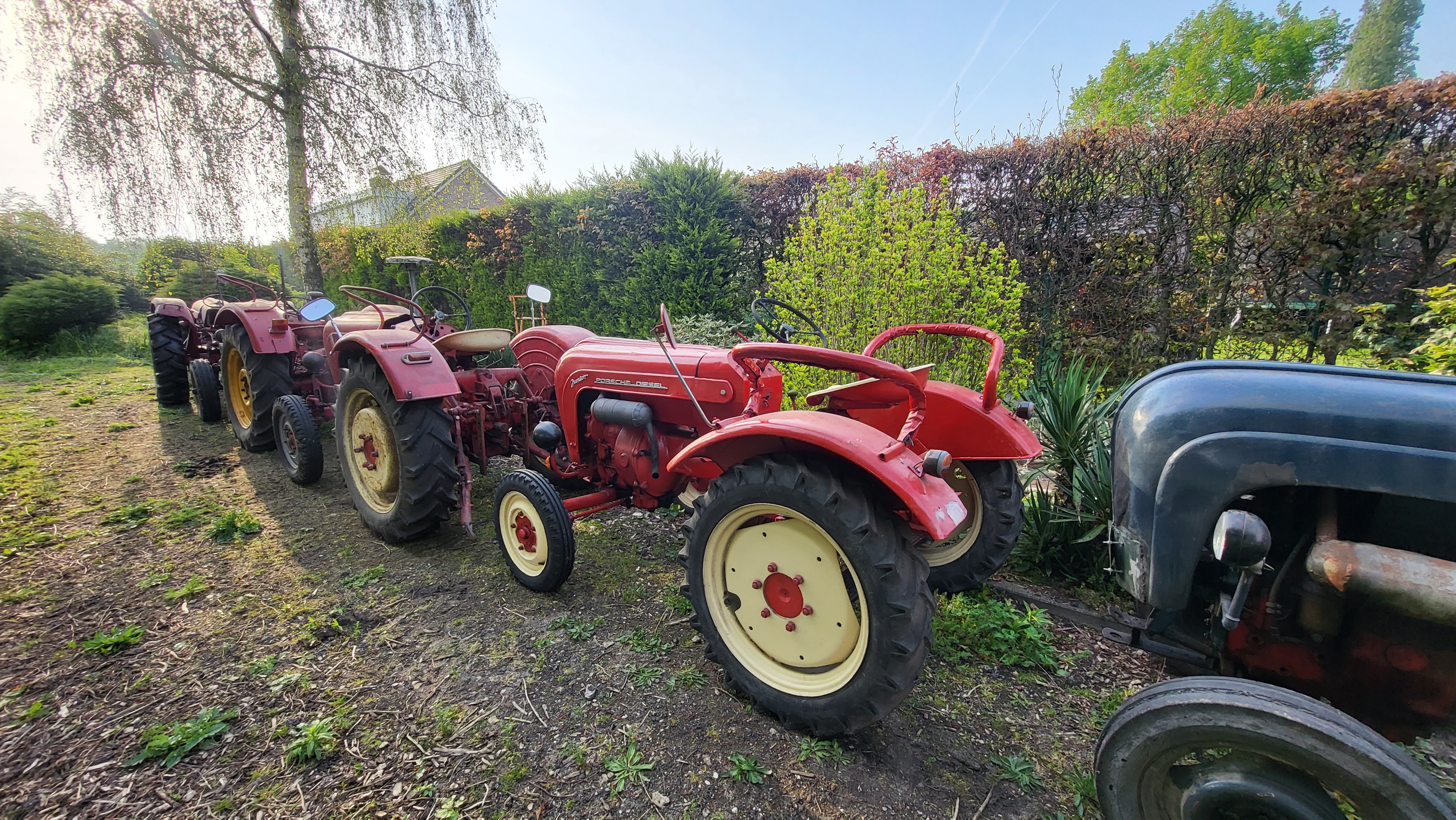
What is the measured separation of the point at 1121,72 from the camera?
75.0ft

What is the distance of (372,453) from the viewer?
3.19m

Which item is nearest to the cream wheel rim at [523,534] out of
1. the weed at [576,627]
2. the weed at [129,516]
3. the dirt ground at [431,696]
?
the dirt ground at [431,696]

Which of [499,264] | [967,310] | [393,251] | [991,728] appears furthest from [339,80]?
[991,728]

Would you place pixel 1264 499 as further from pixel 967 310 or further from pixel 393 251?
pixel 393 251

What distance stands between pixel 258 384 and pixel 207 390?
5.84ft

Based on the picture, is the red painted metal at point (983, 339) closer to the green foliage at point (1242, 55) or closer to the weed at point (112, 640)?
the weed at point (112, 640)

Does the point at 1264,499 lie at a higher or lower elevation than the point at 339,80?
lower

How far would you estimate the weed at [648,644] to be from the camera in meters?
2.14

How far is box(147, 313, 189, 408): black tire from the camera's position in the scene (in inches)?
228

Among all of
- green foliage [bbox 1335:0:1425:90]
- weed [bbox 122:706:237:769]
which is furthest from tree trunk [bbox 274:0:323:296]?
green foliage [bbox 1335:0:1425:90]

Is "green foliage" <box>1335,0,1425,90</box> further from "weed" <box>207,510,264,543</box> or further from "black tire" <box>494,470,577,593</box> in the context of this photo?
"weed" <box>207,510,264,543</box>

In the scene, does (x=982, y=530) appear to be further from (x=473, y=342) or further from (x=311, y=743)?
(x=473, y=342)

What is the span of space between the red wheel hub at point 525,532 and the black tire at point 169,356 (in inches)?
238

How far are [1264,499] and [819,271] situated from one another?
306 centimetres
